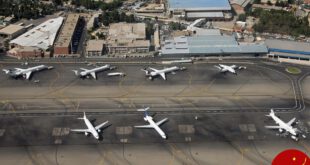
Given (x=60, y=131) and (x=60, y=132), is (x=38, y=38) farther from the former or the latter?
(x=60, y=132)

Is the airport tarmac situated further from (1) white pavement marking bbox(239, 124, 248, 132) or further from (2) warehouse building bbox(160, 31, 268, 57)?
(2) warehouse building bbox(160, 31, 268, 57)

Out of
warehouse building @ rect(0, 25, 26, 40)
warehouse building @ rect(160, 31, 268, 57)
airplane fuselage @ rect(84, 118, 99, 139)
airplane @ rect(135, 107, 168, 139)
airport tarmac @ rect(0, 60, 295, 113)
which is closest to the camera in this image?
airplane fuselage @ rect(84, 118, 99, 139)

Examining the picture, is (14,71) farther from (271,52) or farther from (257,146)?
(271,52)

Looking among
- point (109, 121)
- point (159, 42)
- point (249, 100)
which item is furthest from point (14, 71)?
point (249, 100)

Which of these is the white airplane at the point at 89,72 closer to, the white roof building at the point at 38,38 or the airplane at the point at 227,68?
the white roof building at the point at 38,38

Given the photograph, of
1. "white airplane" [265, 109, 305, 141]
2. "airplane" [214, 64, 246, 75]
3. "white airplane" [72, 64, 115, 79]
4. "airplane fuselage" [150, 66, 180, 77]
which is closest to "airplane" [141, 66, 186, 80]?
"airplane fuselage" [150, 66, 180, 77]

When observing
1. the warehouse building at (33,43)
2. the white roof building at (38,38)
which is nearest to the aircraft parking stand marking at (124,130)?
the warehouse building at (33,43)
